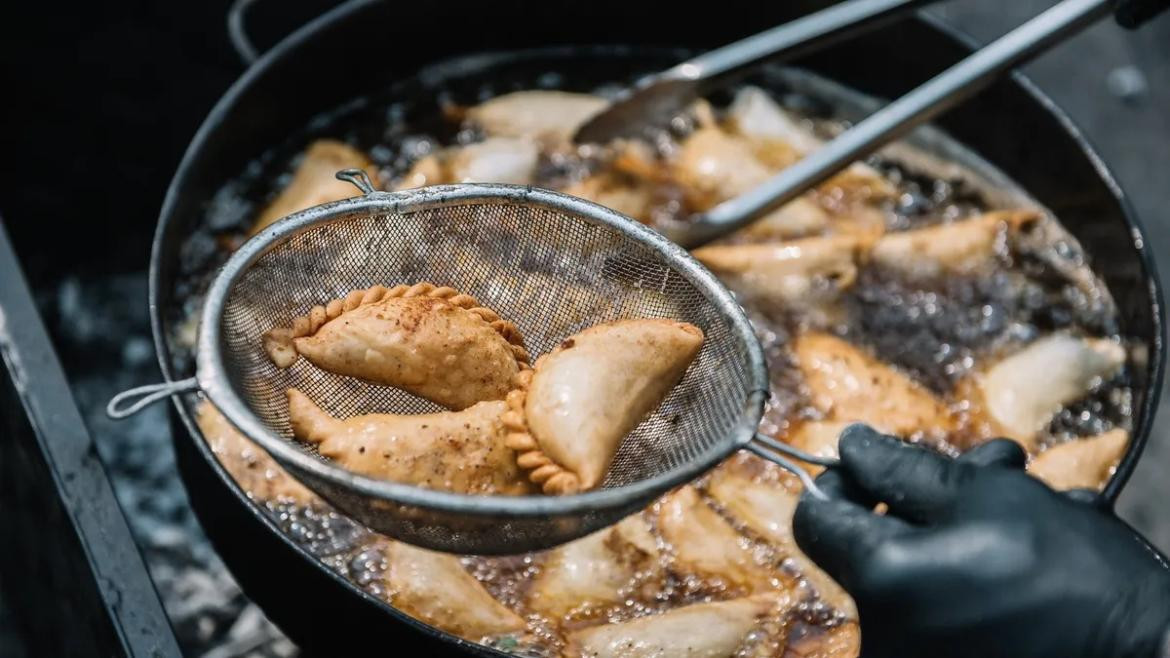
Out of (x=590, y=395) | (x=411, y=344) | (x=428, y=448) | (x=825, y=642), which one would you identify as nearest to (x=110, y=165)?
(x=411, y=344)

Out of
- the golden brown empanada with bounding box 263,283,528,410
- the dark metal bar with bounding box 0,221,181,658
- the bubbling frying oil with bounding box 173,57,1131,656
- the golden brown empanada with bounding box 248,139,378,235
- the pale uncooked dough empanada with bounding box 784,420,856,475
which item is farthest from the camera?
the golden brown empanada with bounding box 248,139,378,235

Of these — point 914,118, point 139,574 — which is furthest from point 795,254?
point 139,574

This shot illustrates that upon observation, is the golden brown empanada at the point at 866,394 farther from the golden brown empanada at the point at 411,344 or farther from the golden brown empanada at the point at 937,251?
the golden brown empanada at the point at 411,344

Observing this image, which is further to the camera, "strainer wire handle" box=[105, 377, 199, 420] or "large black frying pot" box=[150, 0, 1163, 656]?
"large black frying pot" box=[150, 0, 1163, 656]

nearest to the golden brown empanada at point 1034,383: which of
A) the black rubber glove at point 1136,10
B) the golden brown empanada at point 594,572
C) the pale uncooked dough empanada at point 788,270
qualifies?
the pale uncooked dough empanada at point 788,270

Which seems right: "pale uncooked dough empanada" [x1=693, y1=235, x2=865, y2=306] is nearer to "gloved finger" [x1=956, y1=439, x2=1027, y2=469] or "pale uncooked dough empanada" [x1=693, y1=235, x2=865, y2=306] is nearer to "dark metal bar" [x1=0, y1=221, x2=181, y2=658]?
"gloved finger" [x1=956, y1=439, x2=1027, y2=469]

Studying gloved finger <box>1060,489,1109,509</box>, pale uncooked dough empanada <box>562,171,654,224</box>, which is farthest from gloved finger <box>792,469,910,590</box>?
pale uncooked dough empanada <box>562,171,654,224</box>

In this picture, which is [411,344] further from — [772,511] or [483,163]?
[483,163]
